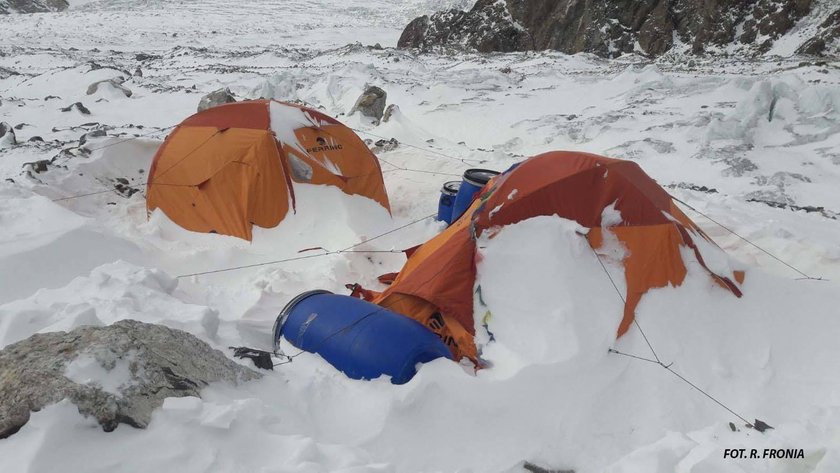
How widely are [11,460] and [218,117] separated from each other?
4701 millimetres

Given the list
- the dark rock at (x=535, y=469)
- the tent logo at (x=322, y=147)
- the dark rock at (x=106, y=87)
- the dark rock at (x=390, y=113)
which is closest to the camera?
the dark rock at (x=535, y=469)

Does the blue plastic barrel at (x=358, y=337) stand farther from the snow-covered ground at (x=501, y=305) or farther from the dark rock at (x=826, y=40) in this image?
the dark rock at (x=826, y=40)

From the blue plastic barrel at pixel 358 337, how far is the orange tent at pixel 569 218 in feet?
1.71

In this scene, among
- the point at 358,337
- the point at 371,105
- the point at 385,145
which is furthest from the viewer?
the point at 371,105

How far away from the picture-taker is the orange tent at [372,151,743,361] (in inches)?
145

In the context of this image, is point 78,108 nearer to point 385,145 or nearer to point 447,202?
point 385,145

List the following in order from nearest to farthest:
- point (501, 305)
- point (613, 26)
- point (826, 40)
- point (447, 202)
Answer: point (501, 305)
point (447, 202)
point (826, 40)
point (613, 26)

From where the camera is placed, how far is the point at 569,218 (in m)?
3.81

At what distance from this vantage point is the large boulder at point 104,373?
6.15 ft

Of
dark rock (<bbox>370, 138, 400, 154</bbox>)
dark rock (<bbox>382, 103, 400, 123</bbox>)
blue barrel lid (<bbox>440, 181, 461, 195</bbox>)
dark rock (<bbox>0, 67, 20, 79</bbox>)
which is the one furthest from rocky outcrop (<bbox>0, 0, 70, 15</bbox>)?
blue barrel lid (<bbox>440, 181, 461, 195</bbox>)

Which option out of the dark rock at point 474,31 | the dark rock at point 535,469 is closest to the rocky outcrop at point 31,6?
the dark rock at point 474,31

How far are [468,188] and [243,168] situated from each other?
224cm

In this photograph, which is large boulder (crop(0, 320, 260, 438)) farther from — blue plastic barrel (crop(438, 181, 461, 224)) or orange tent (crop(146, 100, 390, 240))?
blue plastic barrel (crop(438, 181, 461, 224))

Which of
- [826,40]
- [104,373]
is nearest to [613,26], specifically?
[826,40]
